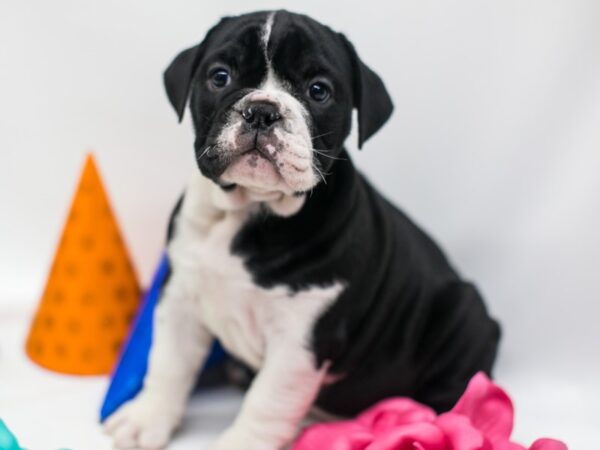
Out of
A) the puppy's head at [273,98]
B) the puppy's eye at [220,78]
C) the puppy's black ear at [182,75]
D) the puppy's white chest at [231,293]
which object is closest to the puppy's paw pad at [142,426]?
the puppy's white chest at [231,293]

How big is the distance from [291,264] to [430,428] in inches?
24.6

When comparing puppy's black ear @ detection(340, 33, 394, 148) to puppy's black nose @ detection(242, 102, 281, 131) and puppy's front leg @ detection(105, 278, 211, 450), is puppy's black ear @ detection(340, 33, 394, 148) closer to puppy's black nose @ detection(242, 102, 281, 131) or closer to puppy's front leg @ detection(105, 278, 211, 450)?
puppy's black nose @ detection(242, 102, 281, 131)

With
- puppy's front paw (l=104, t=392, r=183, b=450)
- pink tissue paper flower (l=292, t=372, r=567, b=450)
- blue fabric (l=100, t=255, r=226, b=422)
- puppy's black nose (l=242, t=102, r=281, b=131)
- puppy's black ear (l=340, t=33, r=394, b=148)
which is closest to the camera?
puppy's black nose (l=242, t=102, r=281, b=131)

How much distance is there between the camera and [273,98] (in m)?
2.43

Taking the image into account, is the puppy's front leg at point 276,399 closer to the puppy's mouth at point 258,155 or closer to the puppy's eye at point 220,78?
the puppy's mouth at point 258,155

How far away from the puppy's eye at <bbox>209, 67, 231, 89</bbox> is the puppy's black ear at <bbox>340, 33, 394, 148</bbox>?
0.38m

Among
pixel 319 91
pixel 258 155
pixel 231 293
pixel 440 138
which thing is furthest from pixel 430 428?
pixel 440 138

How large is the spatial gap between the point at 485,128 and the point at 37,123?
1837 mm

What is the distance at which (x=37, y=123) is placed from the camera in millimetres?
3750

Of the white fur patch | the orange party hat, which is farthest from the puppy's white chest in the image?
the orange party hat

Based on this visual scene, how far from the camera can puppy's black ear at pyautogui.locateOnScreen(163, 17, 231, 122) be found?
2660mm

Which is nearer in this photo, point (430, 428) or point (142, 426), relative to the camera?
point (430, 428)

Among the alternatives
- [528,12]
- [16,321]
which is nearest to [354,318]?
[528,12]

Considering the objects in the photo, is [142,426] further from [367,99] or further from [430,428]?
[367,99]
